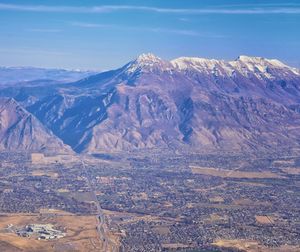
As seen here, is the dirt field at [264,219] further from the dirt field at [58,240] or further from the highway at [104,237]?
the dirt field at [58,240]

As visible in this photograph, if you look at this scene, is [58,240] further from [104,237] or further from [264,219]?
[264,219]

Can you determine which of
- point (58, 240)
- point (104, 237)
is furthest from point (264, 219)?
point (58, 240)

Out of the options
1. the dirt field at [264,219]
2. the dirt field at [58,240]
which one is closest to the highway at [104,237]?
the dirt field at [58,240]

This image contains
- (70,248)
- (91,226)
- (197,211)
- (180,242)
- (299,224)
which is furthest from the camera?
(197,211)

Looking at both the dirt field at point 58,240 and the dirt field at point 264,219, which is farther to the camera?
the dirt field at point 264,219

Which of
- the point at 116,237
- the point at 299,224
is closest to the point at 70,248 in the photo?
the point at 116,237

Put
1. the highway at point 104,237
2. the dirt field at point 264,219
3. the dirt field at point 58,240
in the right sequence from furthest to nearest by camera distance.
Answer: the dirt field at point 264,219 < the highway at point 104,237 < the dirt field at point 58,240

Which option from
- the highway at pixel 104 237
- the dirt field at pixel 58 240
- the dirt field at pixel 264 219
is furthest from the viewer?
the dirt field at pixel 264 219

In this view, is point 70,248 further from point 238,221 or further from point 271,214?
point 271,214

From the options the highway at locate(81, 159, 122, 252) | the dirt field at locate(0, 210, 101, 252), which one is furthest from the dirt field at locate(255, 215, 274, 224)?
the dirt field at locate(0, 210, 101, 252)
